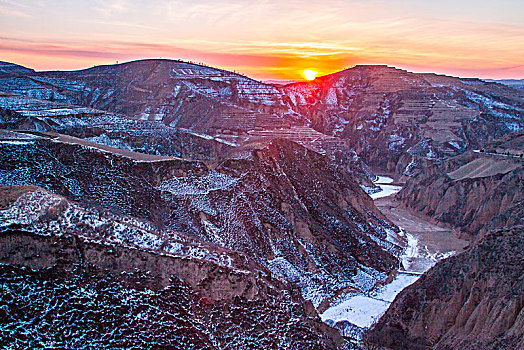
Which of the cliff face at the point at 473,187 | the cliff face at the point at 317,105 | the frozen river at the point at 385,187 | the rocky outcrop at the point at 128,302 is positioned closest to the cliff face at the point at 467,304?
the rocky outcrop at the point at 128,302

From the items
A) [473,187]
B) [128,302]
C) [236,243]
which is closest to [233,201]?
[236,243]

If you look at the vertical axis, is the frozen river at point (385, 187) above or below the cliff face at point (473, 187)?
below

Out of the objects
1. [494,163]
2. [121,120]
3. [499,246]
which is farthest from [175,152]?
[499,246]

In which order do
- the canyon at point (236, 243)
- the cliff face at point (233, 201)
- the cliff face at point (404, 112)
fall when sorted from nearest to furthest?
the canyon at point (236, 243) < the cliff face at point (233, 201) < the cliff face at point (404, 112)

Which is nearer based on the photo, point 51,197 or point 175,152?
point 51,197

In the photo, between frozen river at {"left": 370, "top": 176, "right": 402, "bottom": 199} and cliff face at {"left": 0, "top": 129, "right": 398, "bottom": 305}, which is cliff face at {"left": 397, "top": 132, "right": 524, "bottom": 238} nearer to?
frozen river at {"left": 370, "top": 176, "right": 402, "bottom": 199}

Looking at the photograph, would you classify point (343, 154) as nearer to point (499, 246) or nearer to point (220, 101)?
point (220, 101)

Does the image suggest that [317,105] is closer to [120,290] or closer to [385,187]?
[385,187]

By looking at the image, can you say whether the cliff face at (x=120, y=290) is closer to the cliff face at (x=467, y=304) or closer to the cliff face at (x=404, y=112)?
the cliff face at (x=467, y=304)
